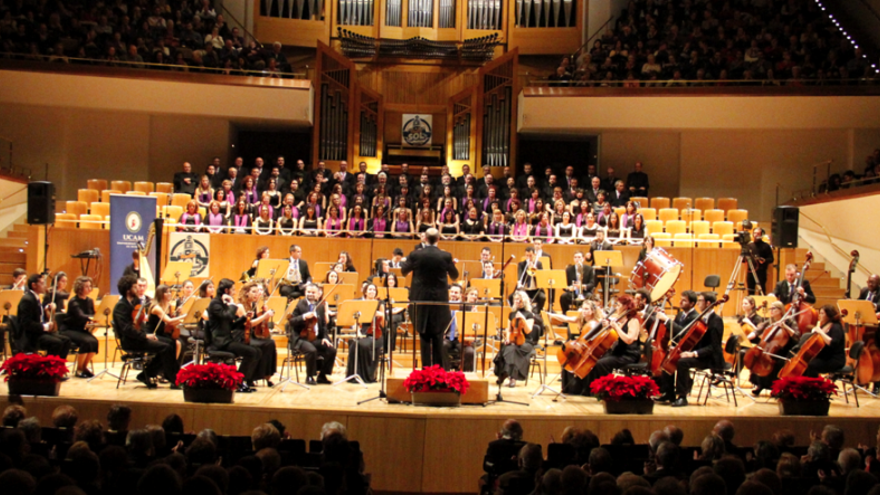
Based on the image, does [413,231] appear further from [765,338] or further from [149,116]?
[149,116]

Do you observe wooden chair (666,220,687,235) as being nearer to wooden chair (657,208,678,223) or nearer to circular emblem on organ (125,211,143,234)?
wooden chair (657,208,678,223)

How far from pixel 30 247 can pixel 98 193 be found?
243 centimetres

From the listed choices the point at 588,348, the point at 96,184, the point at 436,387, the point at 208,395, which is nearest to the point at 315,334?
the point at 208,395

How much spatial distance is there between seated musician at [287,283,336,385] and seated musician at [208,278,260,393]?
557 mm

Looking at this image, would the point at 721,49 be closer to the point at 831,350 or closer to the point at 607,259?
the point at 607,259

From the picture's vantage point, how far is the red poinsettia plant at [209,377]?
733 cm

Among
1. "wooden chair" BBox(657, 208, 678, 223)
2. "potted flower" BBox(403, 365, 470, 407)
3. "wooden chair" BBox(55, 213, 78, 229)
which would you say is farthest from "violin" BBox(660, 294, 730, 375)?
"wooden chair" BBox(55, 213, 78, 229)

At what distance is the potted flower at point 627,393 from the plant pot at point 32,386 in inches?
183

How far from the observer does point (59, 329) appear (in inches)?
350

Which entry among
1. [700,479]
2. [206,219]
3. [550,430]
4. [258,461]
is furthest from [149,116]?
[700,479]

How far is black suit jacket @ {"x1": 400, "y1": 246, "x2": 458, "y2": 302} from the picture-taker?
7.74 metres

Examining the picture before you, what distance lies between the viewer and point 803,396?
7609 millimetres

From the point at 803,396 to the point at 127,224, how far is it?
8986mm

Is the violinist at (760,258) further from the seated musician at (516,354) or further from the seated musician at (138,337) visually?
the seated musician at (138,337)
